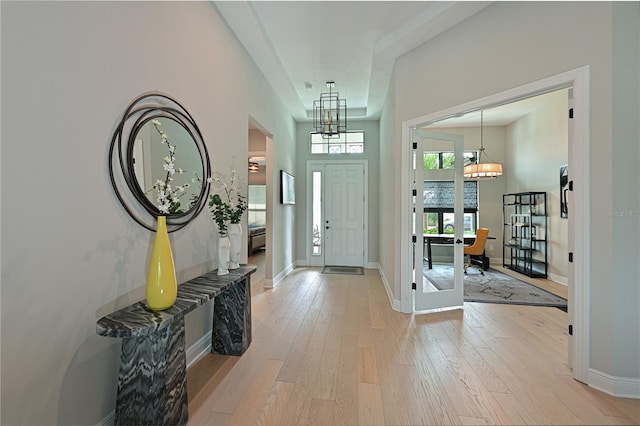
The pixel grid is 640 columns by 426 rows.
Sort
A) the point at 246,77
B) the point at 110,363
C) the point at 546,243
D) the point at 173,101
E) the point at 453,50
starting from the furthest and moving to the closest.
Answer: the point at 546,243
the point at 246,77
the point at 453,50
the point at 173,101
the point at 110,363

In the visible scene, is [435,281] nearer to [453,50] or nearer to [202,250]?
[453,50]

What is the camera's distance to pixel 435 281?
441 cm

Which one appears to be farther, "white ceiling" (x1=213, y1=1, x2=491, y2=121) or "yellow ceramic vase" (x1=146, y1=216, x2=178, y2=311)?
"white ceiling" (x1=213, y1=1, x2=491, y2=121)

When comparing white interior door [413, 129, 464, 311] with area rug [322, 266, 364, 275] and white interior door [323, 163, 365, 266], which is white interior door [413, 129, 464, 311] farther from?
white interior door [323, 163, 365, 266]

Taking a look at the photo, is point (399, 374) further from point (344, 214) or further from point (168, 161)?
point (344, 214)

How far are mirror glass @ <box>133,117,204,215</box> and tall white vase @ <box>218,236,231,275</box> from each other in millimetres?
389

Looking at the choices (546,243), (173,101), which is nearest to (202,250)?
(173,101)

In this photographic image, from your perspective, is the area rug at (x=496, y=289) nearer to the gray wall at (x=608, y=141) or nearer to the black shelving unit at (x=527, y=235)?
→ the black shelving unit at (x=527, y=235)

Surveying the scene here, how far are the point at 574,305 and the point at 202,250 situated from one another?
10.1 ft

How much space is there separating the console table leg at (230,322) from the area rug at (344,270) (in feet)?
10.5

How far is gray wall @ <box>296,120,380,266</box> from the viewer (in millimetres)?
6051

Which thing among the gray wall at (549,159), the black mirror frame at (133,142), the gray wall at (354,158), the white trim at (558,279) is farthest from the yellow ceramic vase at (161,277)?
the white trim at (558,279)

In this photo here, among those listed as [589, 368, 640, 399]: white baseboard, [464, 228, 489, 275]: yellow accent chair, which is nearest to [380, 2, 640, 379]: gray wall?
[589, 368, 640, 399]: white baseboard

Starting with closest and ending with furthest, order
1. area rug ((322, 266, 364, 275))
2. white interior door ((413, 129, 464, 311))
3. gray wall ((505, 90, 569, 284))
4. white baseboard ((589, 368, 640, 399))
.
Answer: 1. white baseboard ((589, 368, 640, 399))
2. white interior door ((413, 129, 464, 311))
3. gray wall ((505, 90, 569, 284))
4. area rug ((322, 266, 364, 275))
